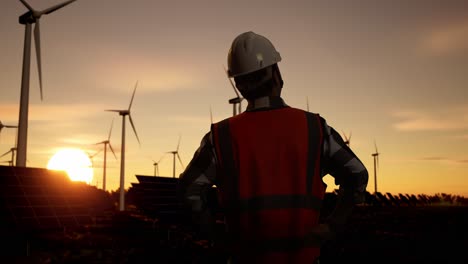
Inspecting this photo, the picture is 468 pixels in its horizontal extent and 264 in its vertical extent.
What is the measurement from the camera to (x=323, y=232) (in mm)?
2838

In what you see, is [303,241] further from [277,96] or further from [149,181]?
[149,181]

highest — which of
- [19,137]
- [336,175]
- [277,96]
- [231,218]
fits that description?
[19,137]

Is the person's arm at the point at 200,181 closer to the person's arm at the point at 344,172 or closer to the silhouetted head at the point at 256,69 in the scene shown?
the silhouetted head at the point at 256,69

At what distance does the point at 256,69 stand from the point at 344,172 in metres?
0.77

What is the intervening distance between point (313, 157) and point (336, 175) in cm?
22

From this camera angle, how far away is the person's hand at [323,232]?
9.27ft

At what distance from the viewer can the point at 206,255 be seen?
49.7ft

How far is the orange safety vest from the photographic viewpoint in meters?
2.78

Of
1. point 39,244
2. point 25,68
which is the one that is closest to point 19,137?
point 25,68

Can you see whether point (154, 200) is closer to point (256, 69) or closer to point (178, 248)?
point (178, 248)

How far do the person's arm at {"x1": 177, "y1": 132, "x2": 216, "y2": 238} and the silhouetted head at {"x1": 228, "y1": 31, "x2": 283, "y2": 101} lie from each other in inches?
14.5

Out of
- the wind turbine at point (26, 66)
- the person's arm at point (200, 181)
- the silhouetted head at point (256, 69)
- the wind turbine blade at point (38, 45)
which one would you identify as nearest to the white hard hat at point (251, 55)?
the silhouetted head at point (256, 69)

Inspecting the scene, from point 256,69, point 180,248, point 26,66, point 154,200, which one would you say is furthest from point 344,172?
point 26,66

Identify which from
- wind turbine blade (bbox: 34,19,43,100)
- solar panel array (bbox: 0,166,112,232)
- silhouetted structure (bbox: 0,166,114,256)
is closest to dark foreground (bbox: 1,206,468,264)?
silhouetted structure (bbox: 0,166,114,256)
